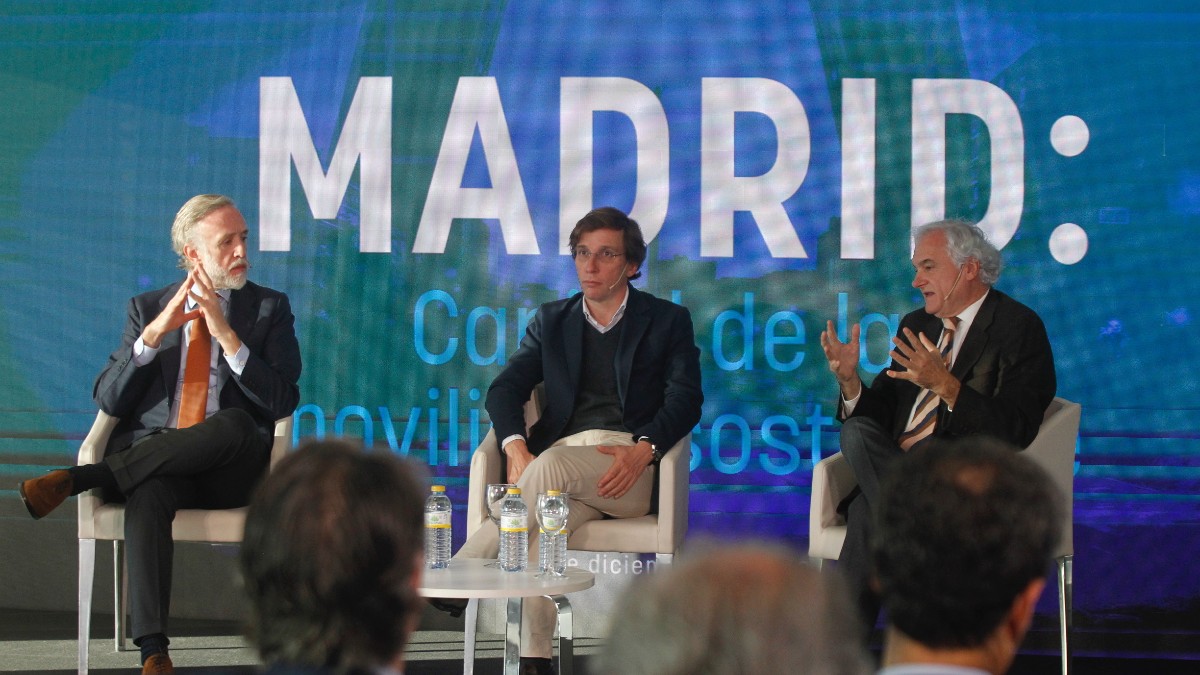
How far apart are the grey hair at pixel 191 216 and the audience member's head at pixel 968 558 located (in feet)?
10.9

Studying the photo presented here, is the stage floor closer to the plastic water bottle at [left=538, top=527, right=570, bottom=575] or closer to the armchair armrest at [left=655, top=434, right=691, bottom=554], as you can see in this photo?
the armchair armrest at [left=655, top=434, right=691, bottom=554]

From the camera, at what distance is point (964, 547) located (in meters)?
1.34

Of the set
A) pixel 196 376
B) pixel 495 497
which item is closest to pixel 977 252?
pixel 495 497

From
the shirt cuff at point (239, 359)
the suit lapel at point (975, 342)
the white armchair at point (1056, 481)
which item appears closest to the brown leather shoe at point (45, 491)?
the shirt cuff at point (239, 359)

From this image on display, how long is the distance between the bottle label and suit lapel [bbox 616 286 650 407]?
3.01ft

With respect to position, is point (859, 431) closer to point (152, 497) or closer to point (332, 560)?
point (152, 497)

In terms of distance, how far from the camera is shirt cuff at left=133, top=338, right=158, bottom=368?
4.00m

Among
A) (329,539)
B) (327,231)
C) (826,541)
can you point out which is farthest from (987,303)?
(329,539)

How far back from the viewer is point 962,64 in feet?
15.4

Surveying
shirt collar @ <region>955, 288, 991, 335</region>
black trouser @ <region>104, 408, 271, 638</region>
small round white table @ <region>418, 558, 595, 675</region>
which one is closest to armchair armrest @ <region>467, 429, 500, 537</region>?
small round white table @ <region>418, 558, 595, 675</region>

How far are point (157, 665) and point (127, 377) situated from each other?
3.03ft

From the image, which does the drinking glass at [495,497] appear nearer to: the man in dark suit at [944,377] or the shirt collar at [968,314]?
the man in dark suit at [944,377]

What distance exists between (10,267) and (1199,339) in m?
4.47

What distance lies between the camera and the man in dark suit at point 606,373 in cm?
404
